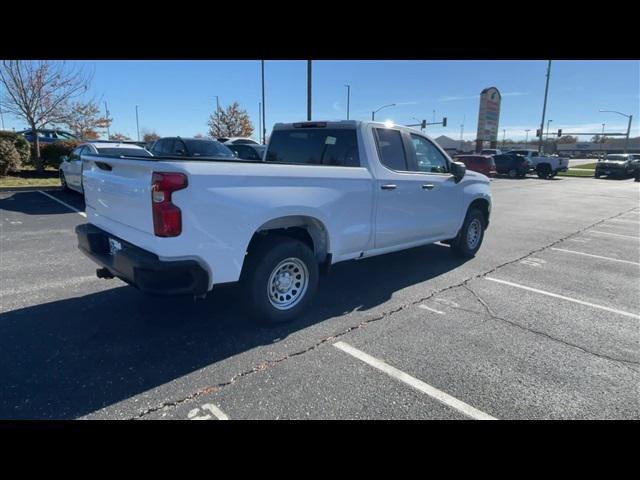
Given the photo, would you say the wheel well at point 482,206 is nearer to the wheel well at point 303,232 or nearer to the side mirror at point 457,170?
the side mirror at point 457,170

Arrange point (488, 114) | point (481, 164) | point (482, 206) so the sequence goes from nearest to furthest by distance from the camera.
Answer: point (482, 206)
point (481, 164)
point (488, 114)

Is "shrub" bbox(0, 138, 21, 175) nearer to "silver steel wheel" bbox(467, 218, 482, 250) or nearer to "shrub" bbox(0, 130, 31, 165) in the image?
"shrub" bbox(0, 130, 31, 165)

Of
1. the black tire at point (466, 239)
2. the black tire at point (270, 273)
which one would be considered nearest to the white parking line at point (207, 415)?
the black tire at point (270, 273)

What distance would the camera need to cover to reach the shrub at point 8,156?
13.9 meters

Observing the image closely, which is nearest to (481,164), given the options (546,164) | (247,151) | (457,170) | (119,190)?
(546,164)

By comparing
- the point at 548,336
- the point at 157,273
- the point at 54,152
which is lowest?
the point at 548,336

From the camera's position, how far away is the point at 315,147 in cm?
473

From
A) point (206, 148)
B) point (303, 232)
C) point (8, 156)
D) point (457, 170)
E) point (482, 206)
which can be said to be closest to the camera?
point (303, 232)

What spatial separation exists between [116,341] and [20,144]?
16.2 m

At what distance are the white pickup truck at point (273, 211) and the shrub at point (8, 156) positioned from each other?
44.8ft

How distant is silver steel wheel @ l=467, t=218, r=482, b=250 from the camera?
6.36 meters

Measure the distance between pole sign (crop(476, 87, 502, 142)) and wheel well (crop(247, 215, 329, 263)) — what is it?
47278mm

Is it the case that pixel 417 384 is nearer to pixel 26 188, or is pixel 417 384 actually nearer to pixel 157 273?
pixel 157 273
